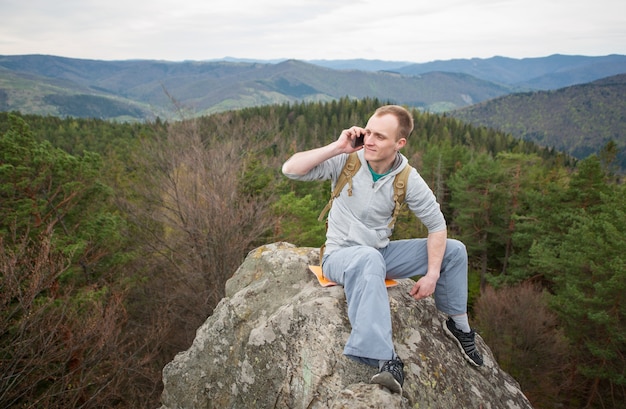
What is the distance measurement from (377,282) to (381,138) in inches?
50.6

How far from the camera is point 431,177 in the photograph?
113 ft

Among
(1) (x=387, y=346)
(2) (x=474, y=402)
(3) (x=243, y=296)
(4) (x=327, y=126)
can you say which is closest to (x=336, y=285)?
(1) (x=387, y=346)

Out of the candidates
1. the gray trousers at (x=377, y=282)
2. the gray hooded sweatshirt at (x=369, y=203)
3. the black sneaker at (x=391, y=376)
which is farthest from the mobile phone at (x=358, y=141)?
the black sneaker at (x=391, y=376)

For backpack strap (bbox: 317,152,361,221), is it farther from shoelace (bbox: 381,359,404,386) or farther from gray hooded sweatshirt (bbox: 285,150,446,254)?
shoelace (bbox: 381,359,404,386)

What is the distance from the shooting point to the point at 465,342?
12.6 ft

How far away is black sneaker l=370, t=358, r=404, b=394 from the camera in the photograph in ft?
9.22

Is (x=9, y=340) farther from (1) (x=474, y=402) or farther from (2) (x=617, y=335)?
(2) (x=617, y=335)

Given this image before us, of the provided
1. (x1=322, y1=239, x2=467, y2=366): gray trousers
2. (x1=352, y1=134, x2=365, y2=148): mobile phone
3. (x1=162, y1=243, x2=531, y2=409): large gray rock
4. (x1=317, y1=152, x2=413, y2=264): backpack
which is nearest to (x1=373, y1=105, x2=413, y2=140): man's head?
(x1=352, y1=134, x2=365, y2=148): mobile phone

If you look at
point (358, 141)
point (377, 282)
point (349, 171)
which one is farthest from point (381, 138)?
point (377, 282)

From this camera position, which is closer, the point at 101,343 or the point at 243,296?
the point at 243,296

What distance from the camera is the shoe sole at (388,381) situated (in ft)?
9.20

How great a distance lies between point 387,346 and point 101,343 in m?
8.32

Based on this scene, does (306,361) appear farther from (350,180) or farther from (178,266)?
(178,266)

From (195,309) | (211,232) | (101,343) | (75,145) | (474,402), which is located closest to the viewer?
(474,402)
